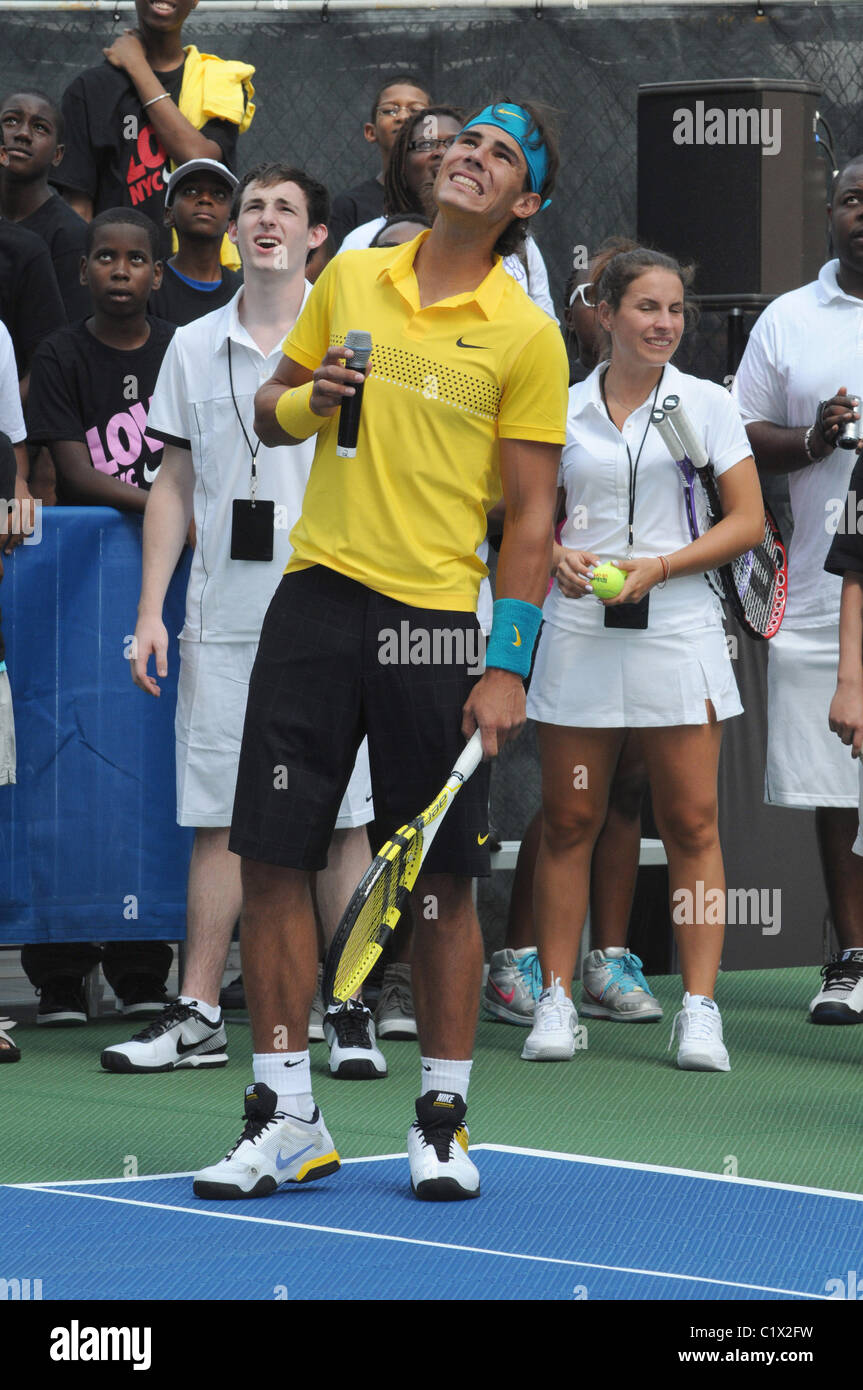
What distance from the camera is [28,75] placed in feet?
26.8

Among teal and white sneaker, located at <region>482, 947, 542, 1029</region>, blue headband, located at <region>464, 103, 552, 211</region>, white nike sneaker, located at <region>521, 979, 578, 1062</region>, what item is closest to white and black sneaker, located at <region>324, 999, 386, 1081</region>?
white nike sneaker, located at <region>521, 979, 578, 1062</region>

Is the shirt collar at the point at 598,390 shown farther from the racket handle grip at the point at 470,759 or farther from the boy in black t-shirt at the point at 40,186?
the boy in black t-shirt at the point at 40,186

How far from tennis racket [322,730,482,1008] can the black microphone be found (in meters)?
0.64

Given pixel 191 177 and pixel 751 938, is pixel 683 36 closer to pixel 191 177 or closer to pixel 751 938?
pixel 191 177

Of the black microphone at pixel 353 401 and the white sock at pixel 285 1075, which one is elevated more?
the black microphone at pixel 353 401

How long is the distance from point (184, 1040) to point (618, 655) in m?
1.57

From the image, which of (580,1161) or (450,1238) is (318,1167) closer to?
(450,1238)

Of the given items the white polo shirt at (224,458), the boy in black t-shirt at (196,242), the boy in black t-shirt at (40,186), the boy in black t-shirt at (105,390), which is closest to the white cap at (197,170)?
the boy in black t-shirt at (196,242)

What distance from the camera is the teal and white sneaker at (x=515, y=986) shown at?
253 inches

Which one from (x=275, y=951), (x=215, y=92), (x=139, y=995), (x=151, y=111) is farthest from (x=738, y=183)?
(x=275, y=951)

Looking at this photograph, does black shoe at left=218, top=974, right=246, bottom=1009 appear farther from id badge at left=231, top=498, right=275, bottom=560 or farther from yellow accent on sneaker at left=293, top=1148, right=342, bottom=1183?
yellow accent on sneaker at left=293, top=1148, right=342, bottom=1183

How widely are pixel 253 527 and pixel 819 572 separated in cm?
191

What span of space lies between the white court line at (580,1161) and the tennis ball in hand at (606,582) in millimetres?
1503
